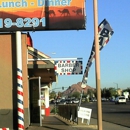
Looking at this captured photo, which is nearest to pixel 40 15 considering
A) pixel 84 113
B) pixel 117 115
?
pixel 84 113

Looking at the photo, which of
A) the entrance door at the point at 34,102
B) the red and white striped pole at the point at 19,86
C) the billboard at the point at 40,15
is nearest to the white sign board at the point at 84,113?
the entrance door at the point at 34,102

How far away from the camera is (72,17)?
17.3 metres

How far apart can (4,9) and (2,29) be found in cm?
99

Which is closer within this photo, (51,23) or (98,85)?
(98,85)

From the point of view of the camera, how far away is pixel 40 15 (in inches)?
679

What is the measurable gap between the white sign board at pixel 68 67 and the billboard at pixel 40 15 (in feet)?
5.44

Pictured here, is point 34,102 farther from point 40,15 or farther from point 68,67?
point 40,15

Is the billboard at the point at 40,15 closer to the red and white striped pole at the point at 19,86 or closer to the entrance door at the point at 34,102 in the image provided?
the red and white striped pole at the point at 19,86

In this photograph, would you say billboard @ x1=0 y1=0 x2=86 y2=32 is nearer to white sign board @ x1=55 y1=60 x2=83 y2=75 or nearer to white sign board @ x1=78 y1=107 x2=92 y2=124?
white sign board @ x1=55 y1=60 x2=83 y2=75

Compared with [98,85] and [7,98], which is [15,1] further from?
[98,85]

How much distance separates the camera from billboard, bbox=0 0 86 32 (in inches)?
674

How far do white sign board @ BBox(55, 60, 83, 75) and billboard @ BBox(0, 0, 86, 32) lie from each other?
5.44 feet

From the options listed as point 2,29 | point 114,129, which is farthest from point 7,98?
point 114,129

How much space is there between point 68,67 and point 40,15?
2.79 m
